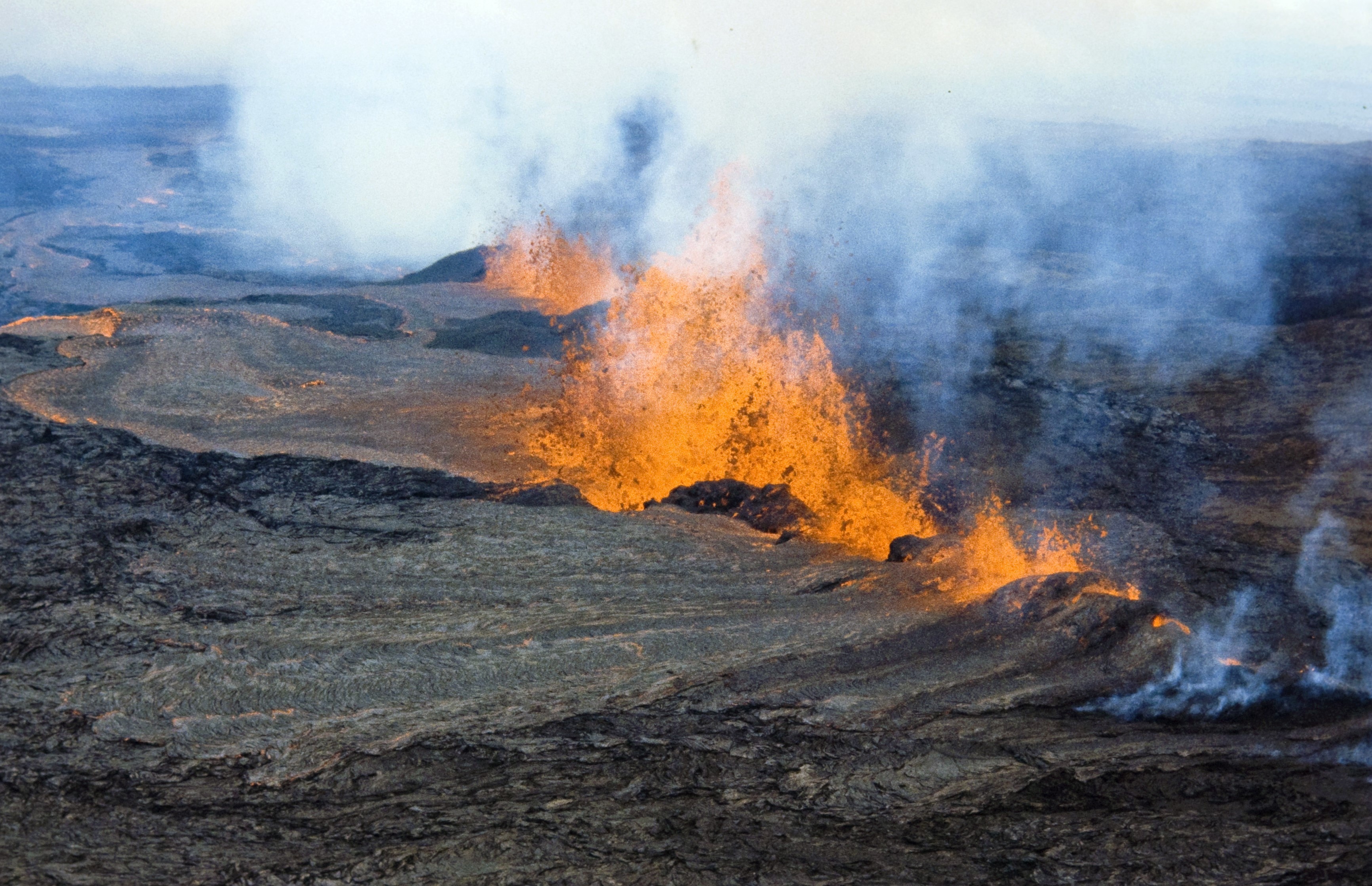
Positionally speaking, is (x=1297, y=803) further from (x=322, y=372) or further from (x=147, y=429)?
(x=322, y=372)

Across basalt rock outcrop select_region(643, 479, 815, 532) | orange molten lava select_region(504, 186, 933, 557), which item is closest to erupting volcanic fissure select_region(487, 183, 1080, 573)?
orange molten lava select_region(504, 186, 933, 557)

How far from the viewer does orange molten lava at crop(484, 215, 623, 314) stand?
58.7ft

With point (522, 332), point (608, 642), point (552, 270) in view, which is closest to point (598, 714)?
point (608, 642)

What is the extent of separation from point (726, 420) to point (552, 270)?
9.92 meters

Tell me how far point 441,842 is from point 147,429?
6749 mm

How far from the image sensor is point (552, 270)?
19.3m

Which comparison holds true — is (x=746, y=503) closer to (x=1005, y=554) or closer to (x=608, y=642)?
(x=1005, y=554)

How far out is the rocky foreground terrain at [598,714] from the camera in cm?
422

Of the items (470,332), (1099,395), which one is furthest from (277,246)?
(1099,395)

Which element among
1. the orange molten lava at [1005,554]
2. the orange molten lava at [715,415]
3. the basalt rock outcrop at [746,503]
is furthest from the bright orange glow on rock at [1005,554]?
the basalt rock outcrop at [746,503]

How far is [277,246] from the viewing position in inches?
1076

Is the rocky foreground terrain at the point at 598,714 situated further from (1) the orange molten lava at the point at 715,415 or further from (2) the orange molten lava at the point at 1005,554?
(1) the orange molten lava at the point at 715,415

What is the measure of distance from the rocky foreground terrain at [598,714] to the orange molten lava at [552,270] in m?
10.2

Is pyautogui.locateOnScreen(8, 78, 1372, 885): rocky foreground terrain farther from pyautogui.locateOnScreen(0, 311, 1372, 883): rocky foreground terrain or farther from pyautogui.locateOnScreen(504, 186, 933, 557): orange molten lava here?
pyautogui.locateOnScreen(504, 186, 933, 557): orange molten lava
